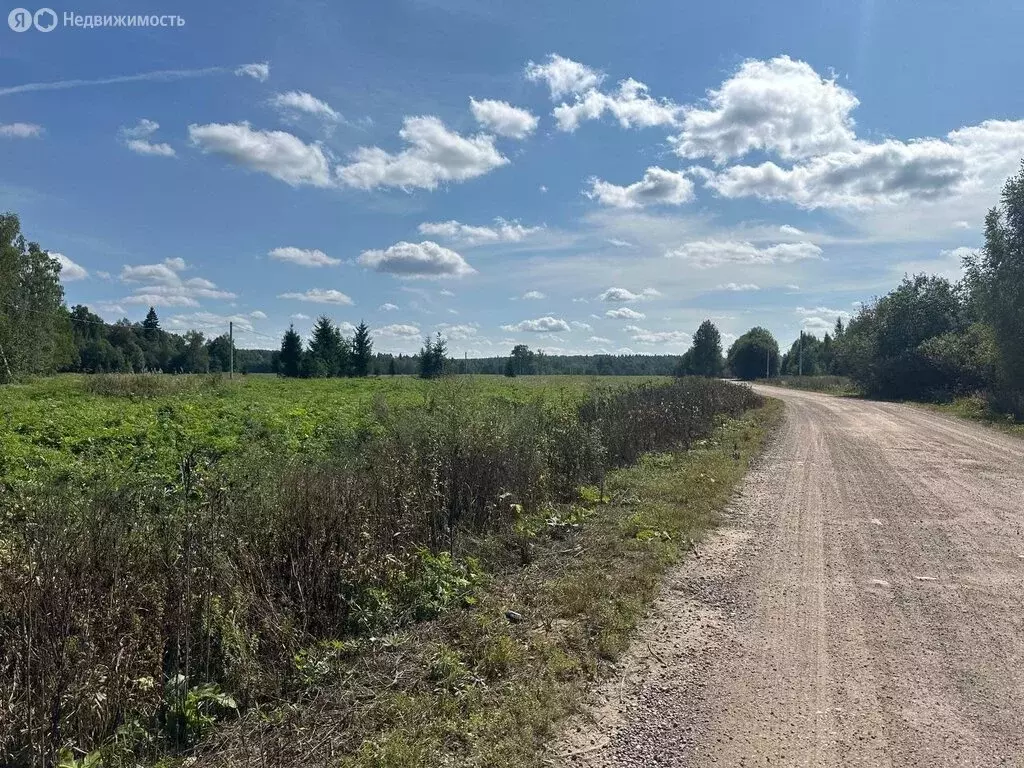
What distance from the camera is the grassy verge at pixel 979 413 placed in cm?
1822

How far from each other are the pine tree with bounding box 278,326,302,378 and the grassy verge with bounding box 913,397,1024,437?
62463 mm

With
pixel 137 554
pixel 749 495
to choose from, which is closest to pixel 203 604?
pixel 137 554

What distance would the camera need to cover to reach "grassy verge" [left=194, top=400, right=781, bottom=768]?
122 inches

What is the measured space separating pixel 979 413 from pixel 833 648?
78.1 ft

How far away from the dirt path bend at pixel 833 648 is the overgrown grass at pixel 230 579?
38.6 inches

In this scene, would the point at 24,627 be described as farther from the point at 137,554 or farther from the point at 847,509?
the point at 847,509

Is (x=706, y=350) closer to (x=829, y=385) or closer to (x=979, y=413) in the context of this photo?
(x=829, y=385)

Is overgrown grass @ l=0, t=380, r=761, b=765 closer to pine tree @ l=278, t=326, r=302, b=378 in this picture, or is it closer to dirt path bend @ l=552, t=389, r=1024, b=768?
dirt path bend @ l=552, t=389, r=1024, b=768

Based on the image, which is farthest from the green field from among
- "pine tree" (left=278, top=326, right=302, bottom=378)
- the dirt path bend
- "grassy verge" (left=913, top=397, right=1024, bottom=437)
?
"pine tree" (left=278, top=326, right=302, bottom=378)

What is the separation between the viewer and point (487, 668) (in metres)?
3.82

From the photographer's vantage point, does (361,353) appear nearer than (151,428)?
No

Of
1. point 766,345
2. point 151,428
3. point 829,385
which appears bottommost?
point 151,428

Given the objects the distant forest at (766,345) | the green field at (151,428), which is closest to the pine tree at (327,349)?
the distant forest at (766,345)

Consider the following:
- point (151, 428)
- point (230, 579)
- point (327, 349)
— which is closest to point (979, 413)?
point (230, 579)
